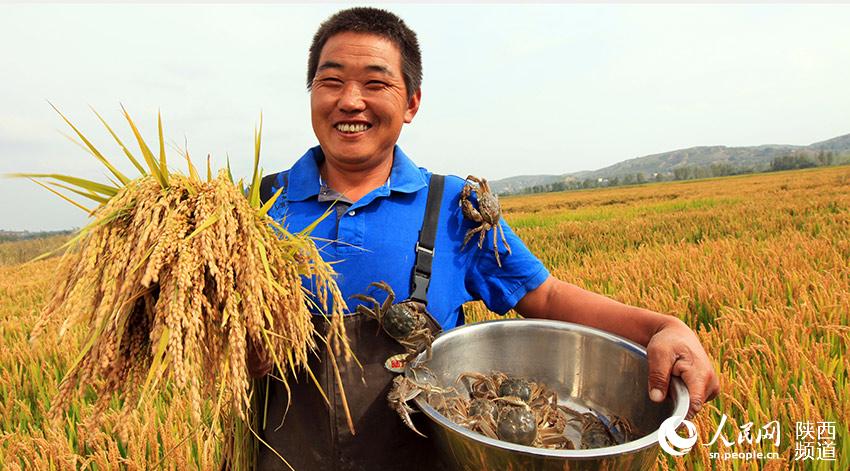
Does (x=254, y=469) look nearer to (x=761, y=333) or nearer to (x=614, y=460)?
(x=614, y=460)

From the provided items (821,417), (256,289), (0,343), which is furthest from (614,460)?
(0,343)

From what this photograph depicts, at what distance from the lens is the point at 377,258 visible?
171 centimetres

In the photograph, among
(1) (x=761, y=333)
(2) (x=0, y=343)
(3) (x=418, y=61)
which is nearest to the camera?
(3) (x=418, y=61)

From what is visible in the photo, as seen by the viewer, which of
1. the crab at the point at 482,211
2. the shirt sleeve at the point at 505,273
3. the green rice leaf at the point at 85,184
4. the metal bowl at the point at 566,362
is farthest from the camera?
the shirt sleeve at the point at 505,273

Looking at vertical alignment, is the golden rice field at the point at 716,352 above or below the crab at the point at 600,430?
below

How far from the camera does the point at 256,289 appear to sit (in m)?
1.08

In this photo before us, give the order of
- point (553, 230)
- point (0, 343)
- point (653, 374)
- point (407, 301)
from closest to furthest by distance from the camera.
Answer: point (653, 374), point (407, 301), point (0, 343), point (553, 230)

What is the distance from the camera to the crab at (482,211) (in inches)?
69.7

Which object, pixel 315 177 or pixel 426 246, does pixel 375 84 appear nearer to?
pixel 315 177

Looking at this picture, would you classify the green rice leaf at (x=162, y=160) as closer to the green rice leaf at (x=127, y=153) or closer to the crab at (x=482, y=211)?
the green rice leaf at (x=127, y=153)

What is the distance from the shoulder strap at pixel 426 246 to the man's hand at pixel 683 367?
30.8 inches

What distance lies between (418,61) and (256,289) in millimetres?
1304

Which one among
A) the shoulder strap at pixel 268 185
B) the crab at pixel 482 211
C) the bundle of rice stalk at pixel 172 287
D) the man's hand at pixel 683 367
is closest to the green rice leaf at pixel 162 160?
the bundle of rice stalk at pixel 172 287

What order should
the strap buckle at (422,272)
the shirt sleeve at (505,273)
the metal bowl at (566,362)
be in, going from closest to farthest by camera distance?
the metal bowl at (566,362) → the strap buckle at (422,272) → the shirt sleeve at (505,273)
